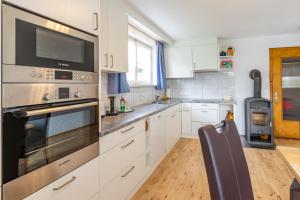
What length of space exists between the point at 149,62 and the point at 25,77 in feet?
11.8

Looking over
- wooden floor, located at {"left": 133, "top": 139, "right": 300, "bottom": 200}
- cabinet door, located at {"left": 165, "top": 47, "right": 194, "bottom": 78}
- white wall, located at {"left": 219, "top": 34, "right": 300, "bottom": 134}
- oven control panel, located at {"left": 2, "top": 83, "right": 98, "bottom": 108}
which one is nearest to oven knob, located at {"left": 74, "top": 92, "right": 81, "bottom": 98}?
oven control panel, located at {"left": 2, "top": 83, "right": 98, "bottom": 108}

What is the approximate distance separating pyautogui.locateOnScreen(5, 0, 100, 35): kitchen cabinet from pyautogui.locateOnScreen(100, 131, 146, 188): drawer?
968mm

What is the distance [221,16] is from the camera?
10.6ft

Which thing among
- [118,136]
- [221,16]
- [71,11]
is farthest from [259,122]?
[71,11]

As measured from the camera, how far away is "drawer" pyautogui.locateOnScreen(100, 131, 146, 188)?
1646 mm

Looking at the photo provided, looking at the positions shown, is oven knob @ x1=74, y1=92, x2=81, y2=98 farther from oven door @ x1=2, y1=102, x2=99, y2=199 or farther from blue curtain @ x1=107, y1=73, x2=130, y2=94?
blue curtain @ x1=107, y1=73, x2=130, y2=94

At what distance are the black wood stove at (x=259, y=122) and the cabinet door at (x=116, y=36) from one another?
2921mm

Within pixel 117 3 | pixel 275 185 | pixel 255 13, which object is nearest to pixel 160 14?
pixel 117 3

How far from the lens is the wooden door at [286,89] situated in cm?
452

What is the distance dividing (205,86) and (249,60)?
1.12 meters

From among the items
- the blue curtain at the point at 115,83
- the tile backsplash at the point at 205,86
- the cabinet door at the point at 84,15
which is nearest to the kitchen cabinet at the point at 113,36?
the blue curtain at the point at 115,83

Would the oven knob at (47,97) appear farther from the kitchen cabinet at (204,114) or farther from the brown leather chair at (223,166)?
the kitchen cabinet at (204,114)

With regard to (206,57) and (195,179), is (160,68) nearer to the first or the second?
(206,57)

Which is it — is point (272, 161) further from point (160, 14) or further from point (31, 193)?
point (31, 193)
